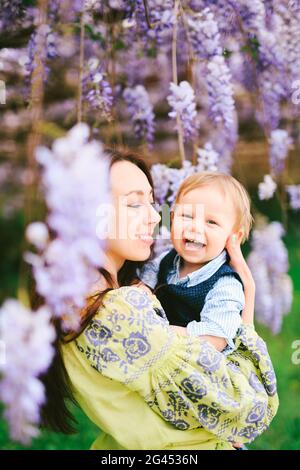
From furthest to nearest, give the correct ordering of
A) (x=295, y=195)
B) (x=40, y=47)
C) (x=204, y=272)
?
(x=295, y=195) → (x=40, y=47) → (x=204, y=272)

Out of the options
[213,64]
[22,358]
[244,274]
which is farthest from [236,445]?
[213,64]

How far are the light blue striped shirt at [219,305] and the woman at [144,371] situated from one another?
5cm

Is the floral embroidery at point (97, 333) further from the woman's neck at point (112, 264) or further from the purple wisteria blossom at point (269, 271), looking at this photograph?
the purple wisteria blossom at point (269, 271)

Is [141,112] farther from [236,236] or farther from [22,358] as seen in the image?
[22,358]

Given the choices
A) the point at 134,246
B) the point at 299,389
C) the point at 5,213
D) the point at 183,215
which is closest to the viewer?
the point at 134,246

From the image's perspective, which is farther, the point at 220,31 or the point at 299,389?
the point at 299,389

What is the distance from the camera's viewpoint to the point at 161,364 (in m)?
1.39

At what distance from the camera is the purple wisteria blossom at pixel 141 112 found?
226cm

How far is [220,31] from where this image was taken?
7.02 feet

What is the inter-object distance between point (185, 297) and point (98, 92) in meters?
0.64

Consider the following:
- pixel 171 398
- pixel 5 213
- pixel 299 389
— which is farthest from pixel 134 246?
pixel 5 213

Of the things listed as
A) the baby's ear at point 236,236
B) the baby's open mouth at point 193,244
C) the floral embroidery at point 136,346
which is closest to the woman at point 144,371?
the floral embroidery at point 136,346
